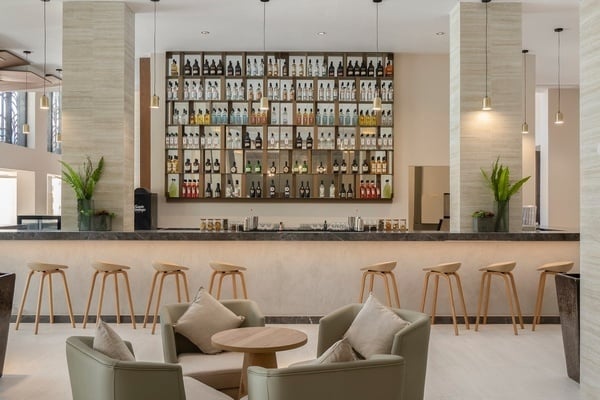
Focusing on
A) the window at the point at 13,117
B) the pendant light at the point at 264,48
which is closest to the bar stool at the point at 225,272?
the pendant light at the point at 264,48

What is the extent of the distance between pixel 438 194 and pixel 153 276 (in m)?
5.06

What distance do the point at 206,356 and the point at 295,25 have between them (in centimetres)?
569

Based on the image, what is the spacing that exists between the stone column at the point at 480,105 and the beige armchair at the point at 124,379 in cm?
518

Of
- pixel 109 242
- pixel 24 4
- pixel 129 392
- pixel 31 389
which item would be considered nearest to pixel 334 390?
pixel 129 392

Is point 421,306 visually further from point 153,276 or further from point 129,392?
point 129,392

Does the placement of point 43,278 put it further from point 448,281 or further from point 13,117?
point 13,117

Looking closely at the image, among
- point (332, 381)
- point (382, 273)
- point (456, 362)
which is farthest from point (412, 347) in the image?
point (382, 273)

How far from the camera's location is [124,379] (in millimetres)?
A: 2709

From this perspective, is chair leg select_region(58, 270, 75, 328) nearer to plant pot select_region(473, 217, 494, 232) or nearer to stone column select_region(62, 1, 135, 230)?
stone column select_region(62, 1, 135, 230)

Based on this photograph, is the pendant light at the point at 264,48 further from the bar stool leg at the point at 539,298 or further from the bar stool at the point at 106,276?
the bar stool leg at the point at 539,298

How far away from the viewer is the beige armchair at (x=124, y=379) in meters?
2.71

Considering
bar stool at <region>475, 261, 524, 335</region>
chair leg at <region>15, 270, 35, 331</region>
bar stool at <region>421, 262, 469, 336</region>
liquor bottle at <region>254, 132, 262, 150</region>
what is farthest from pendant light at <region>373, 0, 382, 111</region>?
chair leg at <region>15, 270, 35, 331</region>

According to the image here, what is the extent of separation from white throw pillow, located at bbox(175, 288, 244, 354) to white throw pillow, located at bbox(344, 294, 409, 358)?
88cm

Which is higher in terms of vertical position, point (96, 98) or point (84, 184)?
point (96, 98)
